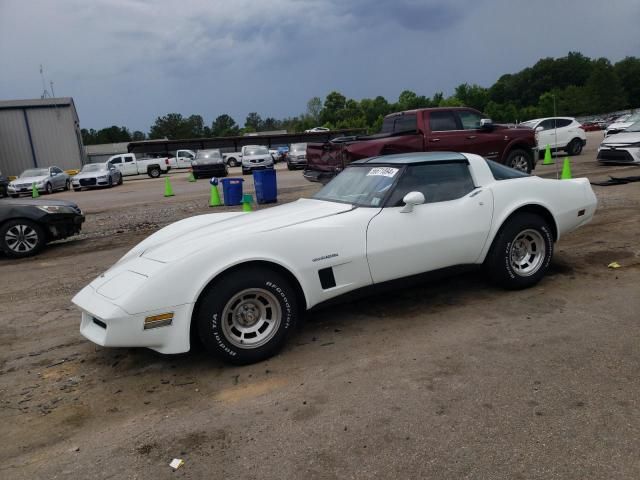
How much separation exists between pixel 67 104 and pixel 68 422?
4503 centimetres

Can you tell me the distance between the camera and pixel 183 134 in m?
119

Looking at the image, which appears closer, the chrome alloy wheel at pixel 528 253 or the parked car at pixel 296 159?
the chrome alloy wheel at pixel 528 253

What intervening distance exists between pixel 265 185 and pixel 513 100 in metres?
136

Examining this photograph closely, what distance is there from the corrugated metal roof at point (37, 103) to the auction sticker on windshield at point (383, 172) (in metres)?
44.1

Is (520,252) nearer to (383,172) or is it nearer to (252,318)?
(383,172)

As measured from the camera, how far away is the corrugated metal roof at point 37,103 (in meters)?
39.7

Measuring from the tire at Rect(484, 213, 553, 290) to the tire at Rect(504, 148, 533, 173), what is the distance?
751 centimetres

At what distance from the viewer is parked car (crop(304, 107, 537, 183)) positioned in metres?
10.4

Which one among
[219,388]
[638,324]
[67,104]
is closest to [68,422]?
[219,388]

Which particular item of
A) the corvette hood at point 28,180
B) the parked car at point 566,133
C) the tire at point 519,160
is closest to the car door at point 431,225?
the tire at point 519,160

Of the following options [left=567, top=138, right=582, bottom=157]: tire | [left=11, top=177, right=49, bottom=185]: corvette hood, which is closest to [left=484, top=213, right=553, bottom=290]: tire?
[left=567, top=138, right=582, bottom=157]: tire

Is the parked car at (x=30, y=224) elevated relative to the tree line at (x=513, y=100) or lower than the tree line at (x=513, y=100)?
lower

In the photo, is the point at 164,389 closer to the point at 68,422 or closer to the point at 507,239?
the point at 68,422

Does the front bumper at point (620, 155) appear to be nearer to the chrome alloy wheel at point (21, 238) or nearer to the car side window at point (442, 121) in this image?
the car side window at point (442, 121)
